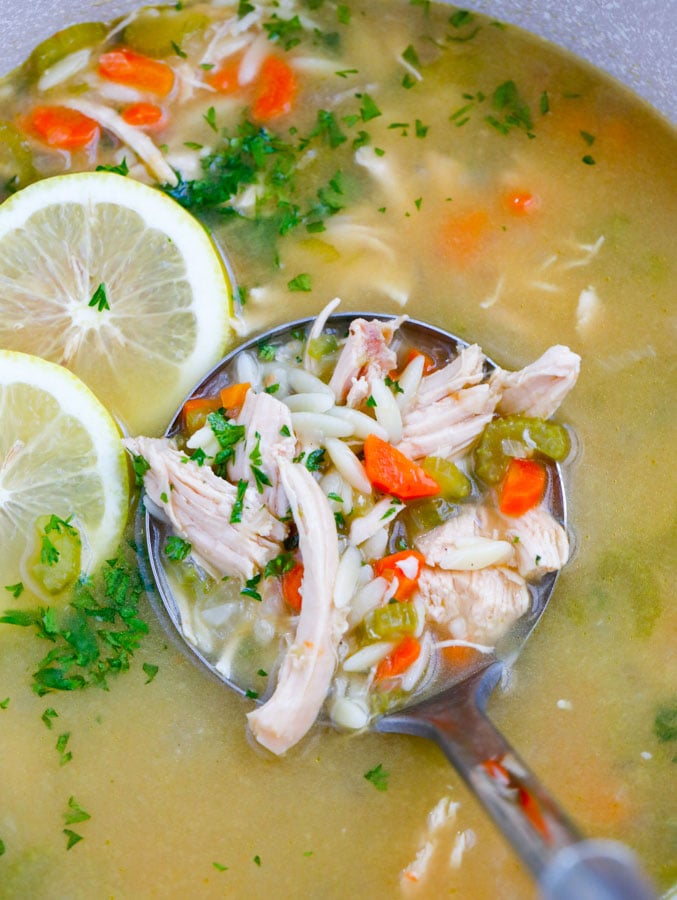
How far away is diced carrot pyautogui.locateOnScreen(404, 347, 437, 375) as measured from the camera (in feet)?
11.2

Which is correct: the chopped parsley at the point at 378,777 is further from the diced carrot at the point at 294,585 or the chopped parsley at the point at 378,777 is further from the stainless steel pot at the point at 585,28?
the stainless steel pot at the point at 585,28

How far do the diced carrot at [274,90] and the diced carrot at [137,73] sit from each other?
0.35 m

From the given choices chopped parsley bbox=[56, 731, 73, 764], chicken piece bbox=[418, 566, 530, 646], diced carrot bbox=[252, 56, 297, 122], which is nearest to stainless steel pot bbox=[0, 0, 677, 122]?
diced carrot bbox=[252, 56, 297, 122]

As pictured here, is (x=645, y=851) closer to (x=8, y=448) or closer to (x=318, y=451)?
(x=318, y=451)

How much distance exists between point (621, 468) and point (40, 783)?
230 cm

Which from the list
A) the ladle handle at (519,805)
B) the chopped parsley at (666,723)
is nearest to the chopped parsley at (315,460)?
the ladle handle at (519,805)

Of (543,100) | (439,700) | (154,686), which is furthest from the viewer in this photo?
(543,100)

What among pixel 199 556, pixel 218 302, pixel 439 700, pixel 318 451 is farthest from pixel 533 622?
pixel 218 302

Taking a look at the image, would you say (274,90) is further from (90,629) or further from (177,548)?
(90,629)

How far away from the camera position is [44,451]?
10.5 feet

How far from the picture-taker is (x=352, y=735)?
3197mm

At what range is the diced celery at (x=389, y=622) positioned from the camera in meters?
3.05

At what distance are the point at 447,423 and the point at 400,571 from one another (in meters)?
0.52

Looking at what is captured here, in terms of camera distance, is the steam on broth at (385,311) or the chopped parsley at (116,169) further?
the chopped parsley at (116,169)
